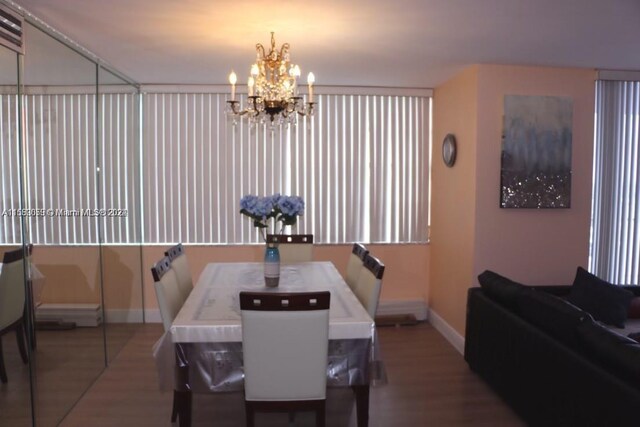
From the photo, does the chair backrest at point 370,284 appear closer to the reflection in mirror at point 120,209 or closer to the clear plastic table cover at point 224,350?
the clear plastic table cover at point 224,350

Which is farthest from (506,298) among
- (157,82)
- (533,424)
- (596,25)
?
(157,82)

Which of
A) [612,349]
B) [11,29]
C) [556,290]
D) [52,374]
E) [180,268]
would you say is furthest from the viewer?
[556,290]

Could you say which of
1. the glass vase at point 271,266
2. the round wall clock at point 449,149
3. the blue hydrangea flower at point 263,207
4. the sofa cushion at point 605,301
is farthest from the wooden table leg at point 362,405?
the round wall clock at point 449,149

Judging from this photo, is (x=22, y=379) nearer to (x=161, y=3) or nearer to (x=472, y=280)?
(x=161, y=3)

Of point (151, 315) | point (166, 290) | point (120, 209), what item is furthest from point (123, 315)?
point (166, 290)

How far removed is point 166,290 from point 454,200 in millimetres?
2887

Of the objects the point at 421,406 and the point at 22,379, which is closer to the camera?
the point at 22,379

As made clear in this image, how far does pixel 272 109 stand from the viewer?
3018mm

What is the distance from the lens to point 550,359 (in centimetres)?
260

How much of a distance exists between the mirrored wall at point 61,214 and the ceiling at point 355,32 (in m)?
0.33

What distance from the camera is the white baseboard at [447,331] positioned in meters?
4.40

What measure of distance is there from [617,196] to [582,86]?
1144 mm

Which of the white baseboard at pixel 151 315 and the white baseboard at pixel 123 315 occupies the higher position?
the white baseboard at pixel 123 315

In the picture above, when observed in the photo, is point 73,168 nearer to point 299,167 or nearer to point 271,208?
point 271,208
